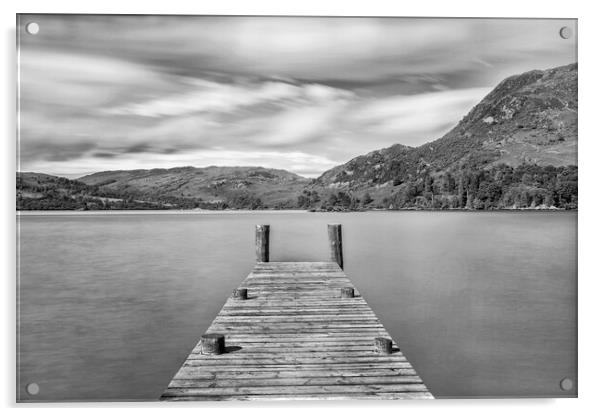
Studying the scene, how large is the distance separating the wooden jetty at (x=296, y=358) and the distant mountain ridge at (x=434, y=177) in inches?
82.8

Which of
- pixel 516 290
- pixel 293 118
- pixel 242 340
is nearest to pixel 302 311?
pixel 242 340

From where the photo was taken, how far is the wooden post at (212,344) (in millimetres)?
4191

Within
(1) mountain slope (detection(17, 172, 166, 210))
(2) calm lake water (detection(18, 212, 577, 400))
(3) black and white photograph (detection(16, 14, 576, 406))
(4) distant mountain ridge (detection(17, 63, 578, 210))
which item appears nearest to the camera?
(3) black and white photograph (detection(16, 14, 576, 406))

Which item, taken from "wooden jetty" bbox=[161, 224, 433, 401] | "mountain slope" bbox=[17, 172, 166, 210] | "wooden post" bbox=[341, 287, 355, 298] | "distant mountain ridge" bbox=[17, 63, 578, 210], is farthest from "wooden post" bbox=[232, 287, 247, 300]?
"mountain slope" bbox=[17, 172, 166, 210]

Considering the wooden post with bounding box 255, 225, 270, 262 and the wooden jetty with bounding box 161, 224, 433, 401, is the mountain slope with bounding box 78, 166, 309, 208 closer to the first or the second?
the wooden jetty with bounding box 161, 224, 433, 401

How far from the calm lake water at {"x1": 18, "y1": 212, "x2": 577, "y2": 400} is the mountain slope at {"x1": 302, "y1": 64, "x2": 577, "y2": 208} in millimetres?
368

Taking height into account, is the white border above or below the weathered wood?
above

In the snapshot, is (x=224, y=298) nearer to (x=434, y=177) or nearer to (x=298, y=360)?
(x=434, y=177)

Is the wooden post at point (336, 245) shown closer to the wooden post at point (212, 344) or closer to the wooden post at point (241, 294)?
the wooden post at point (241, 294)

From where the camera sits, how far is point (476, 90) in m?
6.44

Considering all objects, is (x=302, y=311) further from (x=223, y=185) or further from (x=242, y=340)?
(x=223, y=185)

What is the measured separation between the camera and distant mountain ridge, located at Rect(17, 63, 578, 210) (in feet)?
18.9

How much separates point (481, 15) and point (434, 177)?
2.64 m

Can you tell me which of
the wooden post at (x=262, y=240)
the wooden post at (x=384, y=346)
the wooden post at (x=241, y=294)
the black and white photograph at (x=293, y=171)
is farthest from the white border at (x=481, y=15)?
the wooden post at (x=262, y=240)
